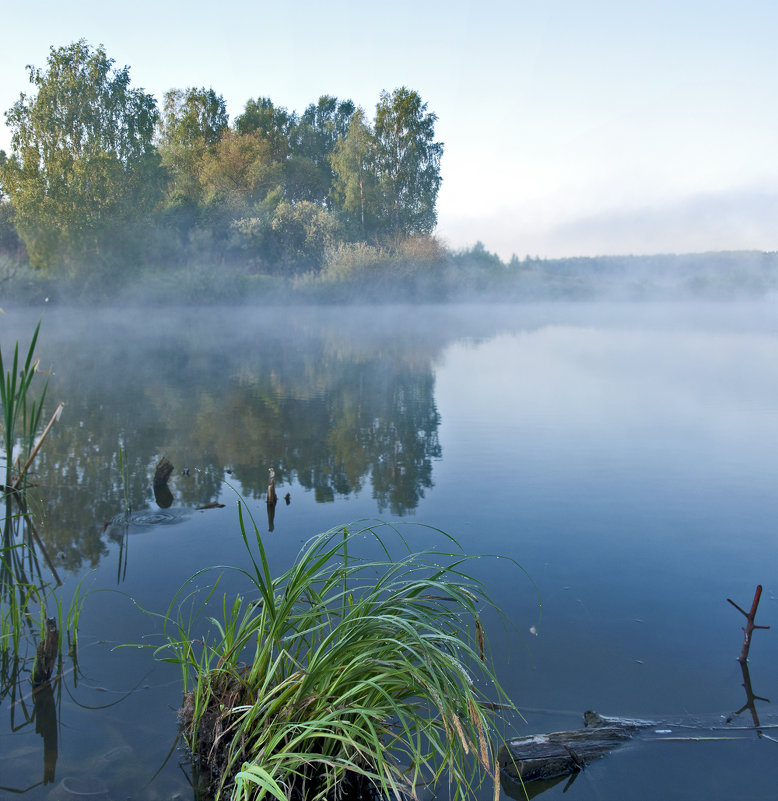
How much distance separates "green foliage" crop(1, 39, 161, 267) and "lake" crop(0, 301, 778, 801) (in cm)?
2224

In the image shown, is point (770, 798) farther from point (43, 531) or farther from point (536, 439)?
point (536, 439)

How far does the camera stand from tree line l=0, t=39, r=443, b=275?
33.7m

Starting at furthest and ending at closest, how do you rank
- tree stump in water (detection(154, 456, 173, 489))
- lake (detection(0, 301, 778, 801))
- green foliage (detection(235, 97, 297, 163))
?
green foliage (detection(235, 97, 297, 163)), tree stump in water (detection(154, 456, 173, 489)), lake (detection(0, 301, 778, 801))

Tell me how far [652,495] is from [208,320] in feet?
102

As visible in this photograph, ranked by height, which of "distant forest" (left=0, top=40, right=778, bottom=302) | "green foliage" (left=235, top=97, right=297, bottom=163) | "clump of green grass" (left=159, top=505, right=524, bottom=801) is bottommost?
"clump of green grass" (left=159, top=505, right=524, bottom=801)

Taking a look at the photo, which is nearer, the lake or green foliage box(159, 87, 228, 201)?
the lake

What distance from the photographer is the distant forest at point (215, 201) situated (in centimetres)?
3378

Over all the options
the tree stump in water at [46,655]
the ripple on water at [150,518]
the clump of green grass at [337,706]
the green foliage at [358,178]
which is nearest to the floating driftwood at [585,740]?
the clump of green grass at [337,706]

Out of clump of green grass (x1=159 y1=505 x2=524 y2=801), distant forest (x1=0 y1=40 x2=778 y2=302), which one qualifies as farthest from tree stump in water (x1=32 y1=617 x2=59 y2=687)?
distant forest (x1=0 y1=40 x2=778 y2=302)

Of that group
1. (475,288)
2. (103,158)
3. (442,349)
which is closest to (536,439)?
(442,349)

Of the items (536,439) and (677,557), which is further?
(536,439)

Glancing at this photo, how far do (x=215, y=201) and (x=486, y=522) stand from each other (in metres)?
39.7

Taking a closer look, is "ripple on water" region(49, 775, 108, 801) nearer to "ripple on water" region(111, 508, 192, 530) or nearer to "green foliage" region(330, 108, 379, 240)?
"ripple on water" region(111, 508, 192, 530)

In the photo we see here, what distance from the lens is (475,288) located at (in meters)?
53.1
